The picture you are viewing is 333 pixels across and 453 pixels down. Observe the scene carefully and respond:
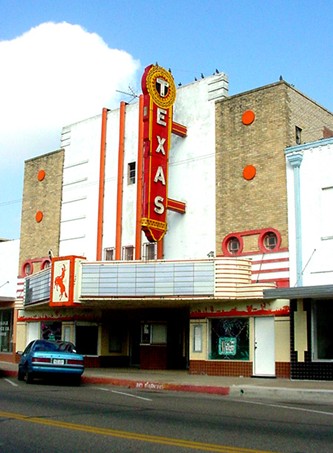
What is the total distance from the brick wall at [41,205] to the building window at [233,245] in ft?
33.0

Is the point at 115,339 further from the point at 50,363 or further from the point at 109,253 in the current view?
the point at 50,363

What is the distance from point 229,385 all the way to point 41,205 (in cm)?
1663

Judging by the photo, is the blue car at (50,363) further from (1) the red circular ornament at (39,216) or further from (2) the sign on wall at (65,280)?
(1) the red circular ornament at (39,216)

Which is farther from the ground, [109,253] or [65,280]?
[109,253]

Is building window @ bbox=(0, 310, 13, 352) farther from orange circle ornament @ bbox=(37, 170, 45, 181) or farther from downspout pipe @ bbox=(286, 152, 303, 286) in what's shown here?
downspout pipe @ bbox=(286, 152, 303, 286)

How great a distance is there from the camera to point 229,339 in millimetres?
23875

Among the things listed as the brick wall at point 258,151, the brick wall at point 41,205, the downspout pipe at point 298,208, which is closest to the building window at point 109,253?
the brick wall at point 41,205

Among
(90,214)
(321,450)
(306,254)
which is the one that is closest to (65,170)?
(90,214)

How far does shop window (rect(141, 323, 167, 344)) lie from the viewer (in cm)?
2770

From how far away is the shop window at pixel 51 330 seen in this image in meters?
31.1

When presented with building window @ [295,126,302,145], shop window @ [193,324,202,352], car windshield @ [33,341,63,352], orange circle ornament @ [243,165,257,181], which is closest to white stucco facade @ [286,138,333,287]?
building window @ [295,126,302,145]

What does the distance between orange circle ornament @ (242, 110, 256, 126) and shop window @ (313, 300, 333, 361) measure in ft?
23.5

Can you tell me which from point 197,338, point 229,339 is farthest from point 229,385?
point 197,338

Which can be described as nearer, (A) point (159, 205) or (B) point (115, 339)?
(A) point (159, 205)
